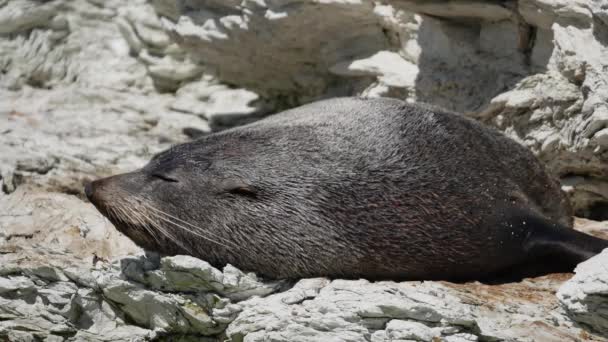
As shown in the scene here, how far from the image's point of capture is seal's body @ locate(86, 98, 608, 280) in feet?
18.1

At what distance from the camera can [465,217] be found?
5605 mm

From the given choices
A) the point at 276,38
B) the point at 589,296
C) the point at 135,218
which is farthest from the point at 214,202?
the point at 276,38

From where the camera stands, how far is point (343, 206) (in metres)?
5.57

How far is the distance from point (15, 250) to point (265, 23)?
3.12m

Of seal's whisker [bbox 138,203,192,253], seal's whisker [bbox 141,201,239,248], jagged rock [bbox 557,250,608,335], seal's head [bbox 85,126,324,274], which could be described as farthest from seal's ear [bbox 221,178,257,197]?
jagged rock [bbox 557,250,608,335]

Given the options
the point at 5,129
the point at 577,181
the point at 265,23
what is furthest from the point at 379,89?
the point at 5,129

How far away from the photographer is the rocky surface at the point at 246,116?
5086 millimetres

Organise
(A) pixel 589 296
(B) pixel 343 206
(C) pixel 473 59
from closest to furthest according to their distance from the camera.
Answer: (A) pixel 589 296 < (B) pixel 343 206 < (C) pixel 473 59

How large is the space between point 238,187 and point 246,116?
3.23 m

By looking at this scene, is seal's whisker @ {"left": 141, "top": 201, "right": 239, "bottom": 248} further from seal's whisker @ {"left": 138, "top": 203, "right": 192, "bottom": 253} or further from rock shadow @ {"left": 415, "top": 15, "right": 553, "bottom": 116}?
rock shadow @ {"left": 415, "top": 15, "right": 553, "bottom": 116}

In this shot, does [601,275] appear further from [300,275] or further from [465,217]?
[300,275]

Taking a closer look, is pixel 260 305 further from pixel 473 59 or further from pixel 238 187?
pixel 473 59

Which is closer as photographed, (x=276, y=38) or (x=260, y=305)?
(x=260, y=305)

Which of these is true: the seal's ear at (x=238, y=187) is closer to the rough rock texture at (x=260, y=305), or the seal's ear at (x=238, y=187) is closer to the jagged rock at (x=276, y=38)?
the rough rock texture at (x=260, y=305)
